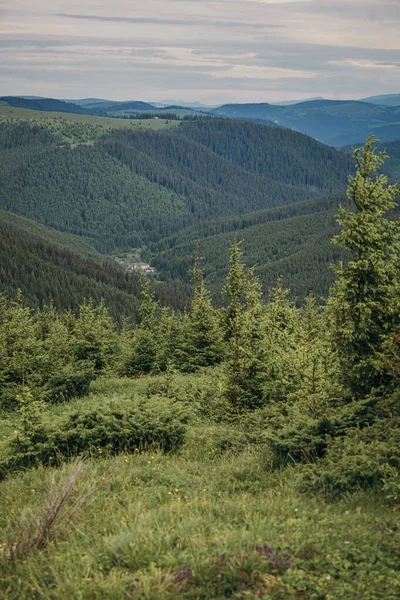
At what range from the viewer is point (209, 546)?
25.4 ft

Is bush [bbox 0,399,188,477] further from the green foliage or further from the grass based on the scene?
the green foliage

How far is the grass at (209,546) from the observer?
22.7 feet

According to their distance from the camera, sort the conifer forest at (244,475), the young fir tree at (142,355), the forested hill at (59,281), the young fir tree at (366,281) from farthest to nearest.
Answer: the forested hill at (59,281)
the young fir tree at (142,355)
the young fir tree at (366,281)
the conifer forest at (244,475)

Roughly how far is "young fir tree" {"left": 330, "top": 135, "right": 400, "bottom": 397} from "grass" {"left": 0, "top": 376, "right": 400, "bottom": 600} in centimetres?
578

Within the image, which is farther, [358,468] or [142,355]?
[142,355]

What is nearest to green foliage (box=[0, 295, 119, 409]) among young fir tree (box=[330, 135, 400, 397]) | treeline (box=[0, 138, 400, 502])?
treeline (box=[0, 138, 400, 502])

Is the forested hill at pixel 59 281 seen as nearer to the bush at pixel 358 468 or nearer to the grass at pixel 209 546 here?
the bush at pixel 358 468

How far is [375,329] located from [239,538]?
9.76 metres

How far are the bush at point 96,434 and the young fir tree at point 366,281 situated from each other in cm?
556

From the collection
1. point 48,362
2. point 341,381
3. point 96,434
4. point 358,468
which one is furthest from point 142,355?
point 358,468

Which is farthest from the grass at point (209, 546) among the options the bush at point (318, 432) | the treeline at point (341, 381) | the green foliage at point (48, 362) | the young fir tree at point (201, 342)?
the young fir tree at point (201, 342)

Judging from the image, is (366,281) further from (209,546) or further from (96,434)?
(209,546)

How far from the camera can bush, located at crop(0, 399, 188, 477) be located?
1345 cm

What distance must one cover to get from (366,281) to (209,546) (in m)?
10.4
